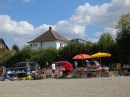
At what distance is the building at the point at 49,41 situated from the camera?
2916 inches

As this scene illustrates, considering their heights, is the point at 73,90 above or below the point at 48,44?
below

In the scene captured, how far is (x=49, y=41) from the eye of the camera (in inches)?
2938

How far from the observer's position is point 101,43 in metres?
40.2

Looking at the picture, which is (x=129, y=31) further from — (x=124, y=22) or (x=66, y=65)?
(x=66, y=65)

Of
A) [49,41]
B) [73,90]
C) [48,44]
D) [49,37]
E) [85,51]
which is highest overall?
[49,37]

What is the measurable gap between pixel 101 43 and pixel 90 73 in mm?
16001

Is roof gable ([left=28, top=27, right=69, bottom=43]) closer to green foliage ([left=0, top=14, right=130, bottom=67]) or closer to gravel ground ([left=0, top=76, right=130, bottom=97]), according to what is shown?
green foliage ([left=0, top=14, right=130, bottom=67])

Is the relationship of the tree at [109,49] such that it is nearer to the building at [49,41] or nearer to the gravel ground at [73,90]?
the gravel ground at [73,90]

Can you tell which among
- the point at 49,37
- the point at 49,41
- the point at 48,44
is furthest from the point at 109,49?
the point at 49,37

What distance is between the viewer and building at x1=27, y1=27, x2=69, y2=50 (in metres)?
74.1

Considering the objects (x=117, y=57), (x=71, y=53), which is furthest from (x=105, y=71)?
(x=71, y=53)

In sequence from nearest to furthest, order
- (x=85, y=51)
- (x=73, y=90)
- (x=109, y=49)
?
(x=73, y=90) < (x=109, y=49) < (x=85, y=51)

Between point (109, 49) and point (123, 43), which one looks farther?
point (109, 49)

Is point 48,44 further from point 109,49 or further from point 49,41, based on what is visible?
point 109,49
